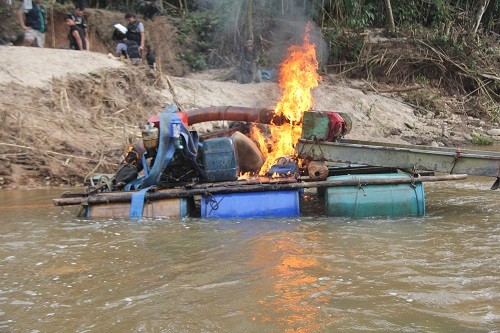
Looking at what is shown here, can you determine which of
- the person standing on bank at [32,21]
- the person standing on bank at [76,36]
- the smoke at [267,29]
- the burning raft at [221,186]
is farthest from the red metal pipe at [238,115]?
the smoke at [267,29]

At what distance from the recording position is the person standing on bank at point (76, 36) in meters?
15.2

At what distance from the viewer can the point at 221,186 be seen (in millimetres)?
7738

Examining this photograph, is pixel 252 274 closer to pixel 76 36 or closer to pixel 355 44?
pixel 76 36

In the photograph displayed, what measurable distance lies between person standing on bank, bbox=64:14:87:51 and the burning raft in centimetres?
829

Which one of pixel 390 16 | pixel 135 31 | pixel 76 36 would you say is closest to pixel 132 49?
pixel 135 31

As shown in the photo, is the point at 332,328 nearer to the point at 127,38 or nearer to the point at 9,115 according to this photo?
the point at 9,115

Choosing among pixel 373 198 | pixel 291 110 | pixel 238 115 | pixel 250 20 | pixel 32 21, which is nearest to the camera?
A: pixel 373 198

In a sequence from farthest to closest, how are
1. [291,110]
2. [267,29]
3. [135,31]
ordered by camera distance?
[267,29], [135,31], [291,110]

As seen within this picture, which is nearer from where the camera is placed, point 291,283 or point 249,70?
point 291,283

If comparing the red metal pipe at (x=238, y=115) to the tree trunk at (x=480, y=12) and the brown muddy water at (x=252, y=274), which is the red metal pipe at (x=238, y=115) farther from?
the tree trunk at (x=480, y=12)

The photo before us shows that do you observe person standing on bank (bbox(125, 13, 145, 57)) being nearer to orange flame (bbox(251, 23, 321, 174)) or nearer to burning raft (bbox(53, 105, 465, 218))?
orange flame (bbox(251, 23, 321, 174))

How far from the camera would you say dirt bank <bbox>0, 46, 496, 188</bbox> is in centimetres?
1105

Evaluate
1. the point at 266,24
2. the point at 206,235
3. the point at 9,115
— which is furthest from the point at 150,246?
the point at 266,24

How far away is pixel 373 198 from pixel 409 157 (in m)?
0.76
